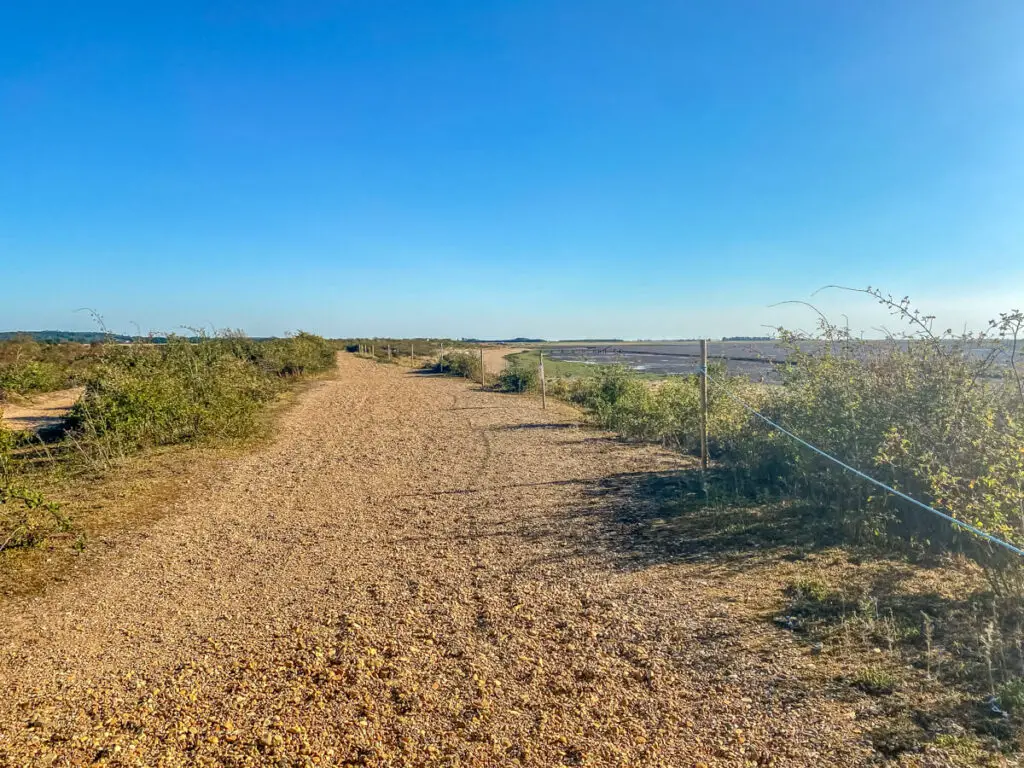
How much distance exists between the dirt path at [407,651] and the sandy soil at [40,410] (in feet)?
38.9

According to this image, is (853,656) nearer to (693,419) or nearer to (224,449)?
(693,419)

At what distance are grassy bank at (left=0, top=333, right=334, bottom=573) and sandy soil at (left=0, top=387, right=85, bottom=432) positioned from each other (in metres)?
4.12

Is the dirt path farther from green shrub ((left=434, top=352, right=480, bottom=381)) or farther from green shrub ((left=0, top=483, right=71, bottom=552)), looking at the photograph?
green shrub ((left=434, top=352, right=480, bottom=381))

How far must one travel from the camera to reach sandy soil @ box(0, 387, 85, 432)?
15391 millimetres

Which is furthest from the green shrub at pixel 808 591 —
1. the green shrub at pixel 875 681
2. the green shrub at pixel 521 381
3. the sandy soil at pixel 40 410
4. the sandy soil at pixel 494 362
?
the sandy soil at pixel 494 362

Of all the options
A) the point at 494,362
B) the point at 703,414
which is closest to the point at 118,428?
the point at 703,414

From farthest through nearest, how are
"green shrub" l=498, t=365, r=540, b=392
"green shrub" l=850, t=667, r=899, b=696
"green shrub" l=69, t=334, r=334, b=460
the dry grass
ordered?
1. "green shrub" l=498, t=365, r=540, b=392
2. "green shrub" l=69, t=334, r=334, b=460
3. "green shrub" l=850, t=667, r=899, b=696
4. the dry grass

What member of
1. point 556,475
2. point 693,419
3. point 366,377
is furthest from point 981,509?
point 366,377

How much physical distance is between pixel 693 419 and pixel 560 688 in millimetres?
8340

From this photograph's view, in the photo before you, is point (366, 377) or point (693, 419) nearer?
point (693, 419)

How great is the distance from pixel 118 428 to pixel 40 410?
12803mm

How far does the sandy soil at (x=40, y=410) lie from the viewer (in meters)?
15.4

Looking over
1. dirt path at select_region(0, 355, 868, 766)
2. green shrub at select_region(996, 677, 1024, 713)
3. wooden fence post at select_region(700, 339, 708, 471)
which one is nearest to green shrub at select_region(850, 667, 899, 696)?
dirt path at select_region(0, 355, 868, 766)

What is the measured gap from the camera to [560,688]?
10.8 ft
